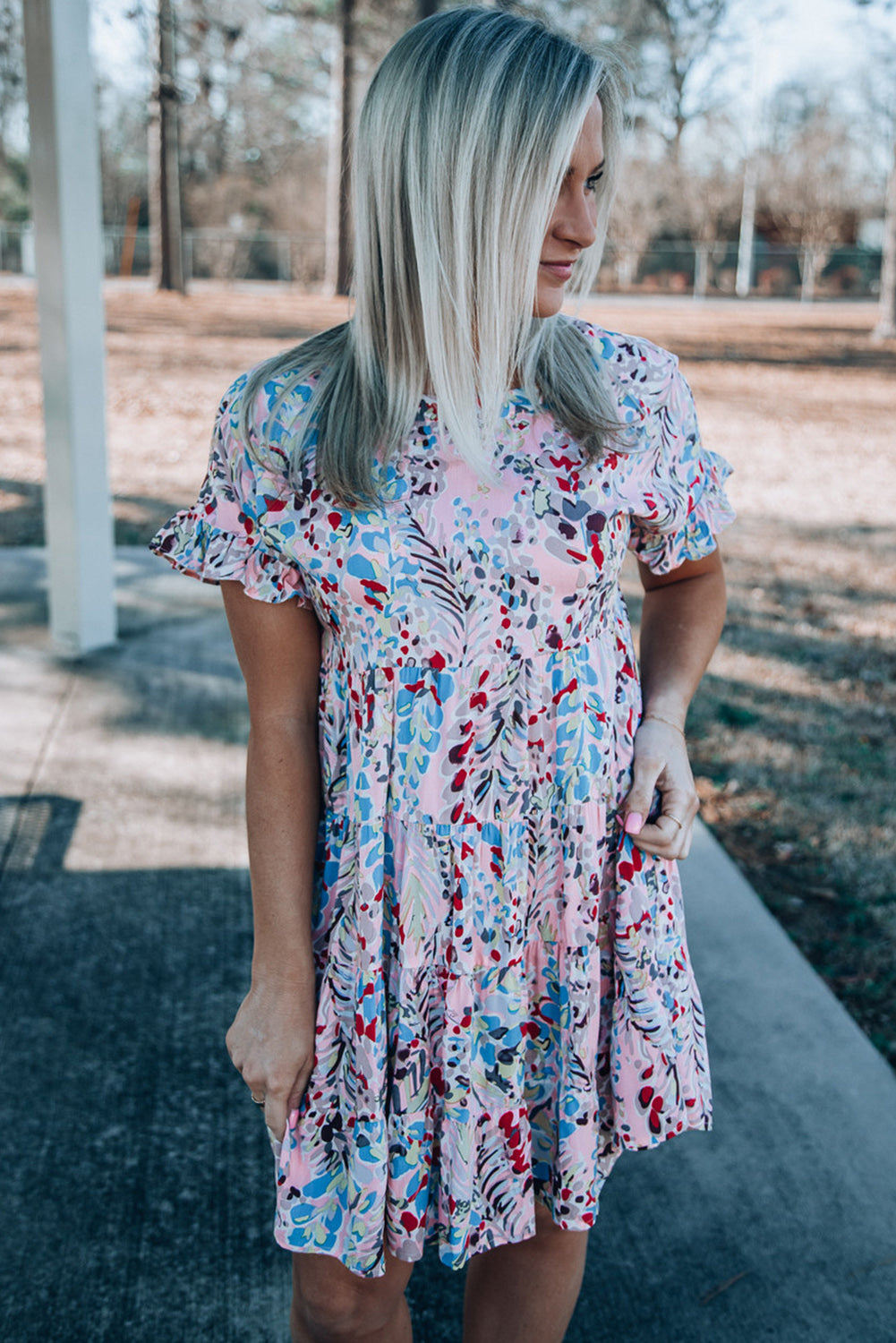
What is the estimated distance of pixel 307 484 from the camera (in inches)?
53.0

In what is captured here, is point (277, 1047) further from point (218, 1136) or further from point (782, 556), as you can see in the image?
point (782, 556)

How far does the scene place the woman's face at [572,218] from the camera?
135cm

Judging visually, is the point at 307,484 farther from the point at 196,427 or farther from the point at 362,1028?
the point at 196,427

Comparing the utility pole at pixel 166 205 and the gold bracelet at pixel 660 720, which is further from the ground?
the utility pole at pixel 166 205

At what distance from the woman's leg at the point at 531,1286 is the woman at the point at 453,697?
134mm

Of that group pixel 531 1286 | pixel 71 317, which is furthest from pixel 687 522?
pixel 71 317

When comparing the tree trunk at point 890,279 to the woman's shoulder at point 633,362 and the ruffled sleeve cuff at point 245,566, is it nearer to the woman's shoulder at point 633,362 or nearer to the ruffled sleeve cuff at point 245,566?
the woman's shoulder at point 633,362

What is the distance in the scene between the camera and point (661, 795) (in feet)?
4.96

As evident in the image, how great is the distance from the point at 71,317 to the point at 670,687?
377 cm


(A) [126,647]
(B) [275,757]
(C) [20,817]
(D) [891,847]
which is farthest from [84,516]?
(B) [275,757]

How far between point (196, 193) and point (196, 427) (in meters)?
27.6

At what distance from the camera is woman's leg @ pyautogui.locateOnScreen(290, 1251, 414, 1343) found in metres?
1.44

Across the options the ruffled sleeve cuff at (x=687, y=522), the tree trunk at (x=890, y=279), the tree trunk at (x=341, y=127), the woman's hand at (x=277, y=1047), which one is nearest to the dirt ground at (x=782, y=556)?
the tree trunk at (x=890, y=279)

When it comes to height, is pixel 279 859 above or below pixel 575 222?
below
